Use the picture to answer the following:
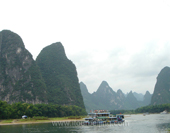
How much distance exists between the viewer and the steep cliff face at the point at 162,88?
6791 inches

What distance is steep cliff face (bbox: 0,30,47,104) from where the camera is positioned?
10069 centimetres

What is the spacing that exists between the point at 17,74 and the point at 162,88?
131m

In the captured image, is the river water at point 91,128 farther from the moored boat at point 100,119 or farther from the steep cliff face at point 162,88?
the steep cliff face at point 162,88

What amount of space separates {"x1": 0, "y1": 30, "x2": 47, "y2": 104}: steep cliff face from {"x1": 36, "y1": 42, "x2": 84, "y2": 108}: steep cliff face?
13741 mm

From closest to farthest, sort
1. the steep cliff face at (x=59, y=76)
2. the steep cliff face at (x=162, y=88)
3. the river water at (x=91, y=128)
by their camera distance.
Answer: the river water at (x=91, y=128) < the steep cliff face at (x=59, y=76) < the steep cliff face at (x=162, y=88)

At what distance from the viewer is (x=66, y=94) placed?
398ft

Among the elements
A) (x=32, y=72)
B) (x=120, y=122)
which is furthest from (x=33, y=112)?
(x=32, y=72)

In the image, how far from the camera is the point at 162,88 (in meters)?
180

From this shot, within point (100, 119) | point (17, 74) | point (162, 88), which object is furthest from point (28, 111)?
point (162, 88)

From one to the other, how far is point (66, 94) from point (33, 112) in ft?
177

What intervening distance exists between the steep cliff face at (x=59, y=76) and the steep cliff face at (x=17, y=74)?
13.7 m

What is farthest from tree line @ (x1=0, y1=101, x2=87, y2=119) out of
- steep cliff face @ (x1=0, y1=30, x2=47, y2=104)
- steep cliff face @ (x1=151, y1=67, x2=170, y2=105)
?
steep cliff face @ (x1=151, y1=67, x2=170, y2=105)

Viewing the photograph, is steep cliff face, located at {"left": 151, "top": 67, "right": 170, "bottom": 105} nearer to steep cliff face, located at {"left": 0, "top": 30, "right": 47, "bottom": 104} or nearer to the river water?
steep cliff face, located at {"left": 0, "top": 30, "right": 47, "bottom": 104}

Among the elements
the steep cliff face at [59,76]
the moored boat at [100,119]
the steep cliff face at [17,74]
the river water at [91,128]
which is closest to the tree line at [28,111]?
the river water at [91,128]
